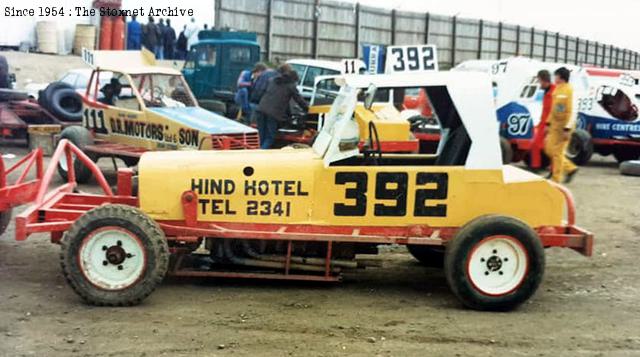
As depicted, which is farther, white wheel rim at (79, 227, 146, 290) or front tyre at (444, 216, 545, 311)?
front tyre at (444, 216, 545, 311)

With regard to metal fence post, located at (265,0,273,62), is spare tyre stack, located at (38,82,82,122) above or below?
below

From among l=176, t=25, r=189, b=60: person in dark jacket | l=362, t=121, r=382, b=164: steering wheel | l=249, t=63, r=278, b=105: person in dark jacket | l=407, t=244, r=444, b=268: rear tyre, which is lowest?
l=407, t=244, r=444, b=268: rear tyre

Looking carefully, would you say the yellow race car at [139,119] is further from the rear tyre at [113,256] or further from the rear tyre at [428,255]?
the rear tyre at [113,256]

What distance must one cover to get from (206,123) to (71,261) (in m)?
6.18

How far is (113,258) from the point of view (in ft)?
21.1

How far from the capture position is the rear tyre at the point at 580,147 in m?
17.2

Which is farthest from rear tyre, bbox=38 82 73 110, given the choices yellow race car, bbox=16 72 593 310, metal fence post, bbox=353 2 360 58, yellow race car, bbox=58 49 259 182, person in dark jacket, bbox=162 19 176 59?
metal fence post, bbox=353 2 360 58

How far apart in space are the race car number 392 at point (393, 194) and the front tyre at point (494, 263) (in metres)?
0.35

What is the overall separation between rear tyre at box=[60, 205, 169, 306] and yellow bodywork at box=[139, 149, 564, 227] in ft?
1.40

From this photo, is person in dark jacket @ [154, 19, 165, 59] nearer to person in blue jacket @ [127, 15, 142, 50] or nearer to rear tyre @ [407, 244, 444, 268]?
person in blue jacket @ [127, 15, 142, 50]

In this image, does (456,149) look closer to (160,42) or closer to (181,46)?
(160,42)

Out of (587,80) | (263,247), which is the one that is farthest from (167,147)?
(587,80)

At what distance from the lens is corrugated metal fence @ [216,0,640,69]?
27.3m

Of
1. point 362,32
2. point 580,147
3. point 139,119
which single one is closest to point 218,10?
point 362,32
